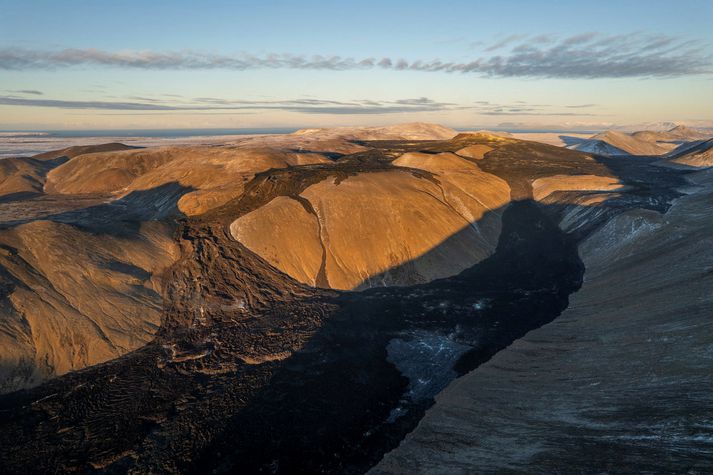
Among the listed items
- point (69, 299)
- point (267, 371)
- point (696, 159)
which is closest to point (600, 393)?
point (267, 371)

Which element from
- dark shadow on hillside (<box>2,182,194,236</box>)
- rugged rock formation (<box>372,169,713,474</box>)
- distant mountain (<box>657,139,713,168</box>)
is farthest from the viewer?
distant mountain (<box>657,139,713,168</box>)

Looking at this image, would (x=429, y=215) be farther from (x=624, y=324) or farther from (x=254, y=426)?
(x=254, y=426)

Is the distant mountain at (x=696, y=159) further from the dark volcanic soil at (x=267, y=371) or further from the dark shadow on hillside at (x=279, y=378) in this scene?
the dark shadow on hillside at (x=279, y=378)

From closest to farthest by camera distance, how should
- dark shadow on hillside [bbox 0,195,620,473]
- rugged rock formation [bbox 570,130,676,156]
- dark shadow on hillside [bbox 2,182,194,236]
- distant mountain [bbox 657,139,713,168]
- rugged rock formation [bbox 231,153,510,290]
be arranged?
dark shadow on hillside [bbox 0,195,620,473] → rugged rock formation [bbox 231,153,510,290] → dark shadow on hillside [bbox 2,182,194,236] → distant mountain [bbox 657,139,713,168] → rugged rock formation [bbox 570,130,676,156]

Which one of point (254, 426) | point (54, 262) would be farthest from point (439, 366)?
point (54, 262)

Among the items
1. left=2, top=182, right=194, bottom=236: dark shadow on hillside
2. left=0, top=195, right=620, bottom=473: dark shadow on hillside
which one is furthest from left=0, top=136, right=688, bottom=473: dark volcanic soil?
left=2, top=182, right=194, bottom=236: dark shadow on hillside

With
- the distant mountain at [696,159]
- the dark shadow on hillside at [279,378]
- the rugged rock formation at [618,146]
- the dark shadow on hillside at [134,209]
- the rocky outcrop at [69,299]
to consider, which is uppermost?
the rugged rock formation at [618,146]

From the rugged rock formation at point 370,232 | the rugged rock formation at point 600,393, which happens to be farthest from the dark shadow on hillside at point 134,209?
the rugged rock formation at point 600,393

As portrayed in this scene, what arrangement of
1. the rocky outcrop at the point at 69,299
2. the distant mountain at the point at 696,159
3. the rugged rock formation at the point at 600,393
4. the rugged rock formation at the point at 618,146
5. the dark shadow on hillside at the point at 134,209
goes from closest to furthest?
the rugged rock formation at the point at 600,393 < the rocky outcrop at the point at 69,299 < the dark shadow on hillside at the point at 134,209 < the distant mountain at the point at 696,159 < the rugged rock formation at the point at 618,146

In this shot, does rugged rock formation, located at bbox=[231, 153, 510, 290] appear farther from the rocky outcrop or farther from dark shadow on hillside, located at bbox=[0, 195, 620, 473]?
the rocky outcrop
